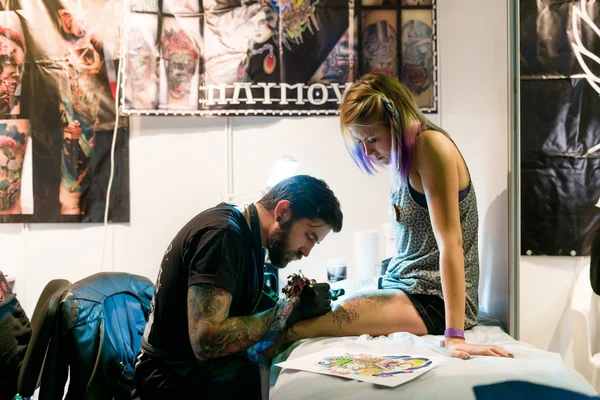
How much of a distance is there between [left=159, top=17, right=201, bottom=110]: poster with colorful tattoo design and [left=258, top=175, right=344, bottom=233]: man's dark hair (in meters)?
1.25

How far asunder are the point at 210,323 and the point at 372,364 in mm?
393

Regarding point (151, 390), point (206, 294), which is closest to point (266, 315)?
point (206, 294)

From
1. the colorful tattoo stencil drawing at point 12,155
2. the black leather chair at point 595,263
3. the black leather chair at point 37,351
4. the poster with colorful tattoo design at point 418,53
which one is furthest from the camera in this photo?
the colorful tattoo stencil drawing at point 12,155

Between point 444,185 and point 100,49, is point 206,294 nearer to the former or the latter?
point 444,185

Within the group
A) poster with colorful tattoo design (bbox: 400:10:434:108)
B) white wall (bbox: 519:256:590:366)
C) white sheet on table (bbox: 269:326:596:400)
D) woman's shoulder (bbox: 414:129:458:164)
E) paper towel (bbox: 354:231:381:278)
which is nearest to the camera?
white sheet on table (bbox: 269:326:596:400)

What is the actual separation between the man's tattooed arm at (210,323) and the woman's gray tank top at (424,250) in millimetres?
598

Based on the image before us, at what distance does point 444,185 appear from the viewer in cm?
146

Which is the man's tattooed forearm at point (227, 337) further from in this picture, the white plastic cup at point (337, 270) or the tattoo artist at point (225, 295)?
the white plastic cup at point (337, 270)

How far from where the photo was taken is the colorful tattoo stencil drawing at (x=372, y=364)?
3.71 ft

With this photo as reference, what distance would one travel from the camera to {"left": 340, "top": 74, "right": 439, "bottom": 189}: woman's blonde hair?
1.56 meters

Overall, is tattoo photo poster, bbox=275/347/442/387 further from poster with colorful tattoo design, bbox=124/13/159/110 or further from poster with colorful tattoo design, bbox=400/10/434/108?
poster with colorful tattoo design, bbox=124/13/159/110

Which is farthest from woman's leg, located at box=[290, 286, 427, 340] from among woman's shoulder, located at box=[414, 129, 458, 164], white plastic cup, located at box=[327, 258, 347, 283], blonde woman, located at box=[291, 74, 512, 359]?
white plastic cup, located at box=[327, 258, 347, 283]

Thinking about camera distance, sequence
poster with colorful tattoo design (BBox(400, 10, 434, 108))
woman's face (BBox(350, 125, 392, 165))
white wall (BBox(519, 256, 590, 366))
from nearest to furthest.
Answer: woman's face (BBox(350, 125, 392, 165))
white wall (BBox(519, 256, 590, 366))
poster with colorful tattoo design (BBox(400, 10, 434, 108))

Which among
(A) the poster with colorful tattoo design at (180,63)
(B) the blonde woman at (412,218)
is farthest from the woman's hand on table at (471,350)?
(A) the poster with colorful tattoo design at (180,63)
